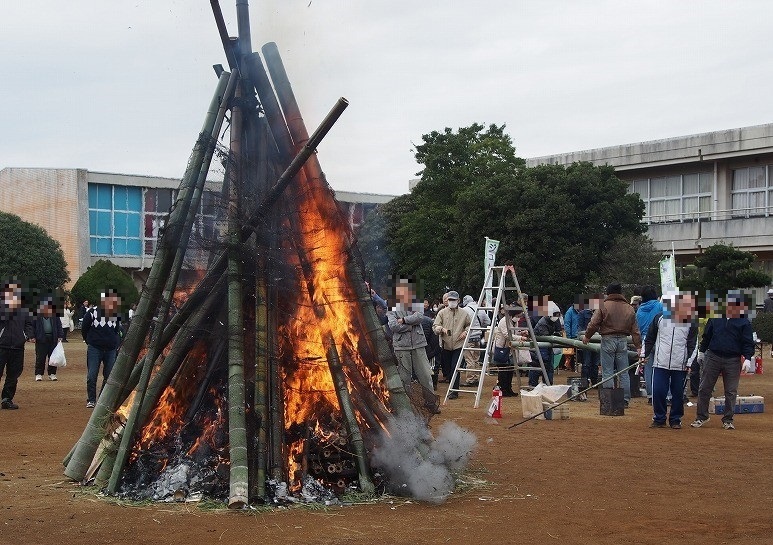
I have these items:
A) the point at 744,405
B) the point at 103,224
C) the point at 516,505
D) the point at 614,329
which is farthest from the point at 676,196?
the point at 516,505

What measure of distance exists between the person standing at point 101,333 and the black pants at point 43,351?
5.71 meters

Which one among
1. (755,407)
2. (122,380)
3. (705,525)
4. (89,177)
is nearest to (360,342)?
(122,380)

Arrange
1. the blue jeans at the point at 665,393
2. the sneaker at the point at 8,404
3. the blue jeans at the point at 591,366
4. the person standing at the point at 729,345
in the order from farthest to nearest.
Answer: the blue jeans at the point at 591,366 < the sneaker at the point at 8,404 < the blue jeans at the point at 665,393 < the person standing at the point at 729,345

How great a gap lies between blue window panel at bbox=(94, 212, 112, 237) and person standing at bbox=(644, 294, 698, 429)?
155 feet

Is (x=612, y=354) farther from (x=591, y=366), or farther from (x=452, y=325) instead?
(x=452, y=325)

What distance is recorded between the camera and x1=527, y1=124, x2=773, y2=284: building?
45781 mm

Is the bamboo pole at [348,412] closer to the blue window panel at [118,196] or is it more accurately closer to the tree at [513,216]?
the tree at [513,216]

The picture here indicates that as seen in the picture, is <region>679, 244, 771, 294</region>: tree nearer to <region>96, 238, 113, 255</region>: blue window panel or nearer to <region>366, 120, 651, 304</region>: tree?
<region>366, 120, 651, 304</region>: tree

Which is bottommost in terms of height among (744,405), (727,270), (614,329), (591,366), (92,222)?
(744,405)

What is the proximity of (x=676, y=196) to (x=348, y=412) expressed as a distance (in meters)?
44.9

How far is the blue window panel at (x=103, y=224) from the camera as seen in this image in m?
56.6

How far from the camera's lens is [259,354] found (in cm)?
833

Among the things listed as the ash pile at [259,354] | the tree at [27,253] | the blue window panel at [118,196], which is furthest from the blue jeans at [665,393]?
the blue window panel at [118,196]

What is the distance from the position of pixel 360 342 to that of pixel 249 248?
149 centimetres
